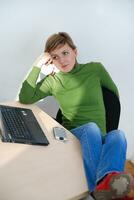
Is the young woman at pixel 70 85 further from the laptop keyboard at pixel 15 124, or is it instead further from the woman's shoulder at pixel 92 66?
the laptop keyboard at pixel 15 124

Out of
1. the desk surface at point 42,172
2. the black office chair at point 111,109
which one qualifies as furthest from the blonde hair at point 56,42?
the desk surface at point 42,172

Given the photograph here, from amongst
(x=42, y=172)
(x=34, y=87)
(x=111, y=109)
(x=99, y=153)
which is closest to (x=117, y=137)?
(x=99, y=153)

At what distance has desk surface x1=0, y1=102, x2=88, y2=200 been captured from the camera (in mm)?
1046

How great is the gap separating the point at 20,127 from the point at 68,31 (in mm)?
1032

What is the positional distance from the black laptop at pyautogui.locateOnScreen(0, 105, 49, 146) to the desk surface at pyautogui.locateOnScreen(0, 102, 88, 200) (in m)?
0.03

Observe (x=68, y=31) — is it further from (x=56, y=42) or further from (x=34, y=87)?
(x=34, y=87)

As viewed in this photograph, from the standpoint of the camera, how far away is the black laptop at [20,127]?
1.33 m

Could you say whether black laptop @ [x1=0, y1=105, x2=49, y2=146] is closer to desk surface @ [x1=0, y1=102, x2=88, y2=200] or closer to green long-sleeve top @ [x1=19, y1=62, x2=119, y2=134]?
desk surface @ [x1=0, y1=102, x2=88, y2=200]

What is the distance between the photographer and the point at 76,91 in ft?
6.46

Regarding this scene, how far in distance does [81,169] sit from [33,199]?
268mm

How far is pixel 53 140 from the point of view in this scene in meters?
1.40

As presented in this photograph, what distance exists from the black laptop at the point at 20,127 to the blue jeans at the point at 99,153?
0.59ft

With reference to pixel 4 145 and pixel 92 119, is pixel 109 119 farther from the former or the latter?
pixel 4 145

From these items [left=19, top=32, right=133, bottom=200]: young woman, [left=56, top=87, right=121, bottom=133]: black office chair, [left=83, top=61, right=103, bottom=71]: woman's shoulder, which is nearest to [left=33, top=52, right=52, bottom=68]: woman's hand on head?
[left=19, top=32, right=133, bottom=200]: young woman
